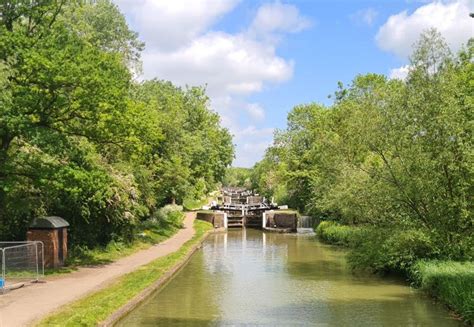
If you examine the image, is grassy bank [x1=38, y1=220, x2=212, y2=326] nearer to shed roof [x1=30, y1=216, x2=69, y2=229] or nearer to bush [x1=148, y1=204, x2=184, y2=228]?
shed roof [x1=30, y1=216, x2=69, y2=229]

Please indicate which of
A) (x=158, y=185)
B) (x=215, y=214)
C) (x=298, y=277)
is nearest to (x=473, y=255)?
(x=298, y=277)

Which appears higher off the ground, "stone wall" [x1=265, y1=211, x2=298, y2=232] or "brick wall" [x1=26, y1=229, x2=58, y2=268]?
"brick wall" [x1=26, y1=229, x2=58, y2=268]

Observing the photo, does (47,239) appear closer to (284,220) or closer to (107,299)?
(107,299)

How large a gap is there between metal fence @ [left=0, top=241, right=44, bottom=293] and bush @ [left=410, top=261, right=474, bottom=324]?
43.4ft

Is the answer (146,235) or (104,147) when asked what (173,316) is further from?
(146,235)

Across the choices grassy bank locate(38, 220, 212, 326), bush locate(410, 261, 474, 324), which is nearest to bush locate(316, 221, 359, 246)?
bush locate(410, 261, 474, 324)

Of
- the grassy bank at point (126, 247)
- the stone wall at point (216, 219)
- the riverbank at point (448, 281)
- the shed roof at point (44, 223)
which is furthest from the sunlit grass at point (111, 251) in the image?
the stone wall at point (216, 219)

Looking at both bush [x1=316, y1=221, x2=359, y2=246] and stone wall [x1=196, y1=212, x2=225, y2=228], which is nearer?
bush [x1=316, y1=221, x2=359, y2=246]

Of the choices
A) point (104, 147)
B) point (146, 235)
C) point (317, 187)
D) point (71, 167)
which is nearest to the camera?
point (71, 167)

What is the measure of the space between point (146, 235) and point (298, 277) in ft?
46.4

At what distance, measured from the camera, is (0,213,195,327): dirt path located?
539 inches

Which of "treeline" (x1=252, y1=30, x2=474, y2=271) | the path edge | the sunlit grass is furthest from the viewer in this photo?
the sunlit grass

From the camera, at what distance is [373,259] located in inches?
944

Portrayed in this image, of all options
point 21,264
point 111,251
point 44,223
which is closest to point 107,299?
point 21,264
